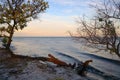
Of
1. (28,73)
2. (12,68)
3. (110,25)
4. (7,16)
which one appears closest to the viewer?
(110,25)

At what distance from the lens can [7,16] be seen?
100ft

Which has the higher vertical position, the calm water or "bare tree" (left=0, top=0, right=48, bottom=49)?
"bare tree" (left=0, top=0, right=48, bottom=49)

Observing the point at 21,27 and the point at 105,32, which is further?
the point at 21,27

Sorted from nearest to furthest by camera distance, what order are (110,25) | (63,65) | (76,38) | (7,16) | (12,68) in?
1. (110,25)
2. (76,38)
3. (12,68)
4. (63,65)
5. (7,16)

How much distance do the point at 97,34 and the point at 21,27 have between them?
18.5m

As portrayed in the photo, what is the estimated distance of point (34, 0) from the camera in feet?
101

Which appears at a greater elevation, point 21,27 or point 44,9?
point 44,9

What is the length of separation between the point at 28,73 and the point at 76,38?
574 centimetres

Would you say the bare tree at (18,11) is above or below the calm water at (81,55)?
above

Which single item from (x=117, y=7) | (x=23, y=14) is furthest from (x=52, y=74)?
(x=23, y=14)

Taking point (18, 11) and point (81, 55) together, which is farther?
point (81, 55)

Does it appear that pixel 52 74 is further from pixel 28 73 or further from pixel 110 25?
pixel 110 25

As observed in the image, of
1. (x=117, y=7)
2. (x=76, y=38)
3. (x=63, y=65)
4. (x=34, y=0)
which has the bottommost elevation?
(x=63, y=65)

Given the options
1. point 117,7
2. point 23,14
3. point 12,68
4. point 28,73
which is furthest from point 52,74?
point 23,14
